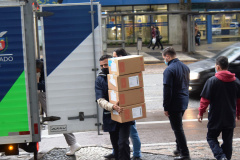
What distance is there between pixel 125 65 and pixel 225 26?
94.0 ft

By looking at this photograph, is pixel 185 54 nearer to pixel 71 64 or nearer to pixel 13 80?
pixel 71 64

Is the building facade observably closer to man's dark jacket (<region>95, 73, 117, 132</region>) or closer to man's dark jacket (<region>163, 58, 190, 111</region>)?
man's dark jacket (<region>163, 58, 190, 111</region>)

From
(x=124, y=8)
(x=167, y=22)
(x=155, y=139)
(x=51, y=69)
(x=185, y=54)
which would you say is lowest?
(x=155, y=139)

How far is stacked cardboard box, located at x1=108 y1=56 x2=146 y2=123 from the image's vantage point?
6277mm

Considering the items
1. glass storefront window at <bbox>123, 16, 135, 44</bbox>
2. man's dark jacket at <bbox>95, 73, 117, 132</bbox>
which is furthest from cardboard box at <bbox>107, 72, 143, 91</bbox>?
glass storefront window at <bbox>123, 16, 135, 44</bbox>

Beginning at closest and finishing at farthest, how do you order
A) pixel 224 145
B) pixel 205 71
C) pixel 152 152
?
pixel 224 145, pixel 152 152, pixel 205 71

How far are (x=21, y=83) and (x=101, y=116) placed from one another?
1.38 m

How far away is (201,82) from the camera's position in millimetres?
12789

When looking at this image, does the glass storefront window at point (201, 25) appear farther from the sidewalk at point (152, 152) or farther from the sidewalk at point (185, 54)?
the sidewalk at point (152, 152)

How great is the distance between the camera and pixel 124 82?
6320 millimetres

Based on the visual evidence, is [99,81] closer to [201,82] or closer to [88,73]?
[88,73]

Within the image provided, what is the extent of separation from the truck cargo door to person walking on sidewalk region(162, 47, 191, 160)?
3.66 feet

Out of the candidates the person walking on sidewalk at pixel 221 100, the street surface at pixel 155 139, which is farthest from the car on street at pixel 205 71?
the person walking on sidewalk at pixel 221 100

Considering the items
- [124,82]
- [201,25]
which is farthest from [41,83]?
[201,25]
